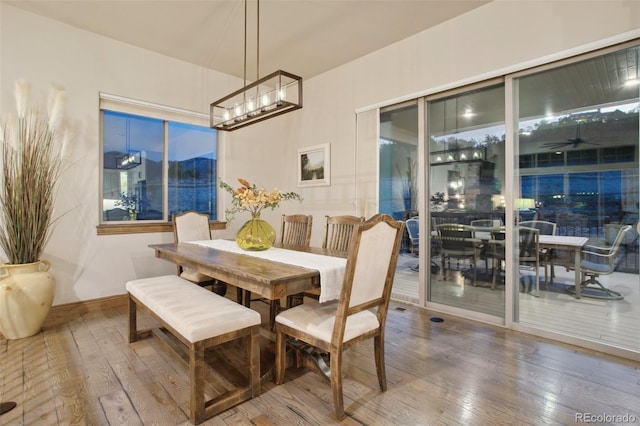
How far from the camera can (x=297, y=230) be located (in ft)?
11.0

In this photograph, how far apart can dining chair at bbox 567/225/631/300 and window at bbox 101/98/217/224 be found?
13.5 feet

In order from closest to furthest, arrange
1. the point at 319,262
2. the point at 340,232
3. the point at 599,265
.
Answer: the point at 319,262 → the point at 599,265 → the point at 340,232

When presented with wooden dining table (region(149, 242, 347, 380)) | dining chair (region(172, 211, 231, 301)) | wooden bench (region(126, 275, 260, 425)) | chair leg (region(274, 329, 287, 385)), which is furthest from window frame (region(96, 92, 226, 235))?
chair leg (region(274, 329, 287, 385))

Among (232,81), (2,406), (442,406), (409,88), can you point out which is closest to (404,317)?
(442,406)

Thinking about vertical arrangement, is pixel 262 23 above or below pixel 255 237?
above

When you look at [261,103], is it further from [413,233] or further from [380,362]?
[413,233]

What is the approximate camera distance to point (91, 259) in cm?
342

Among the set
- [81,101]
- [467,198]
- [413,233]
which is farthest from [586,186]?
[81,101]

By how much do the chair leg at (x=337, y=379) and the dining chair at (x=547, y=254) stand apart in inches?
84.9

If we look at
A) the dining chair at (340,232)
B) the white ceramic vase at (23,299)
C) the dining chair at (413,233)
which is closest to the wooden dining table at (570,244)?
the dining chair at (413,233)

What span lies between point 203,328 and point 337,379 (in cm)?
74

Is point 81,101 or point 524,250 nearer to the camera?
point 524,250

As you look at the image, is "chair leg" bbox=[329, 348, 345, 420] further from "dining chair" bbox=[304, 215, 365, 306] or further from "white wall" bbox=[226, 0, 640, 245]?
"white wall" bbox=[226, 0, 640, 245]

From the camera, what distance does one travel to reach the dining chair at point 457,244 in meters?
3.22
